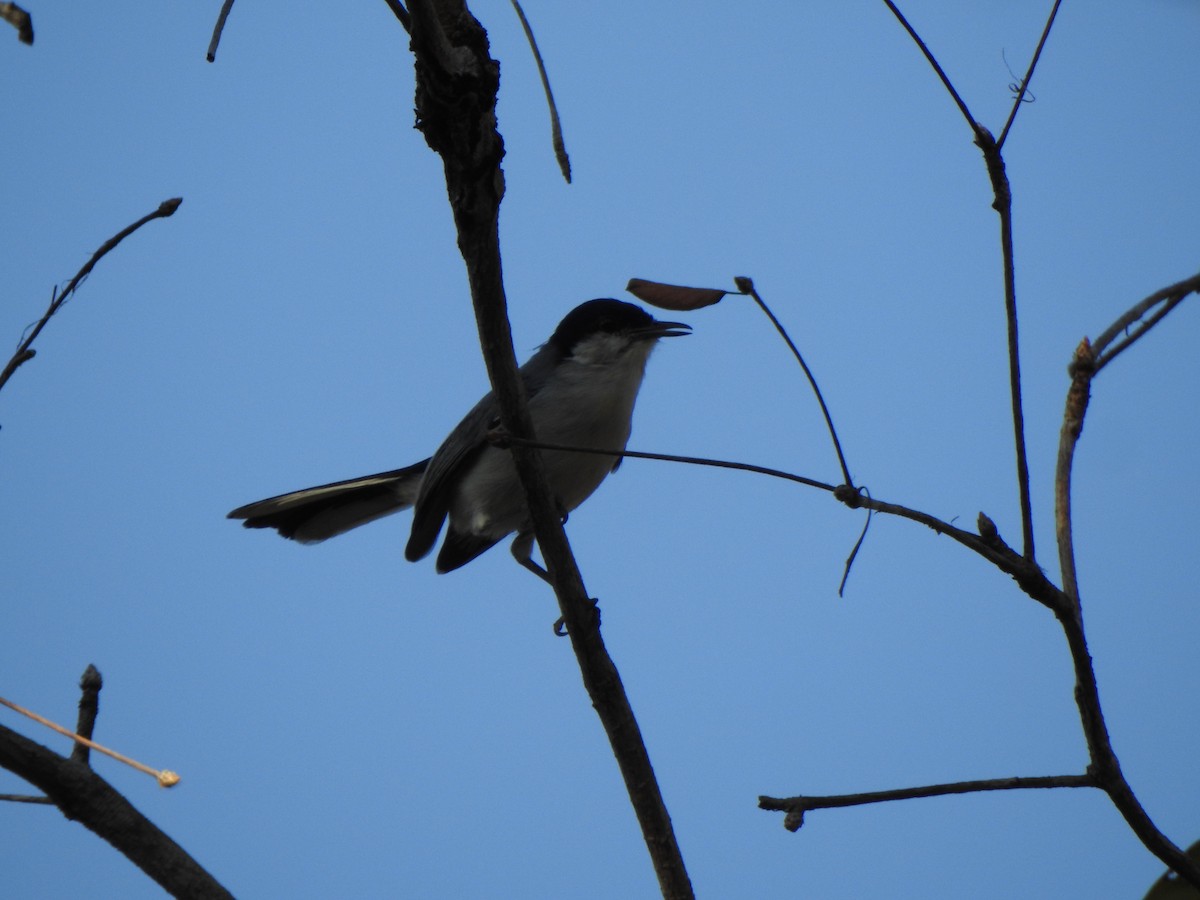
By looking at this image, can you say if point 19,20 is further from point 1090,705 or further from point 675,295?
point 1090,705

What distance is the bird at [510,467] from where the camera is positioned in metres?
5.47

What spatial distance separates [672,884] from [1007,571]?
5.28 feet

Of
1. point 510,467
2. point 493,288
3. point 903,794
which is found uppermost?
point 510,467

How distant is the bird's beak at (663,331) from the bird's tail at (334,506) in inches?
55.3

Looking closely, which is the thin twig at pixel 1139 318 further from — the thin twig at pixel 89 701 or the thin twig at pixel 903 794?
the thin twig at pixel 89 701

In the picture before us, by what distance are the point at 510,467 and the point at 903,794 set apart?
376 centimetres

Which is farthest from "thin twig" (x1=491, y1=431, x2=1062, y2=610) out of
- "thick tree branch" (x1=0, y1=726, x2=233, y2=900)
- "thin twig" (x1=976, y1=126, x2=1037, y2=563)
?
"thick tree branch" (x1=0, y1=726, x2=233, y2=900)

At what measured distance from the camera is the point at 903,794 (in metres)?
1.80

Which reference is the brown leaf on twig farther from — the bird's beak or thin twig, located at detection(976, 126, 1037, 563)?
the bird's beak

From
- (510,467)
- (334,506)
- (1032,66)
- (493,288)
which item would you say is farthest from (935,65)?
(334,506)

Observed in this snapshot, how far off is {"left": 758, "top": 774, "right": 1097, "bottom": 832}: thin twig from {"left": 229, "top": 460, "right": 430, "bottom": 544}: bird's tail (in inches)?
172

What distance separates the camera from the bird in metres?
5.47

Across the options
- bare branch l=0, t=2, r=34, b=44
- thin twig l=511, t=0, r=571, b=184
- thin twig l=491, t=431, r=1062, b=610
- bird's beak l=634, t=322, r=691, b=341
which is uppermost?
bird's beak l=634, t=322, r=691, b=341

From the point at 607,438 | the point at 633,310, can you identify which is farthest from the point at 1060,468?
the point at 633,310
